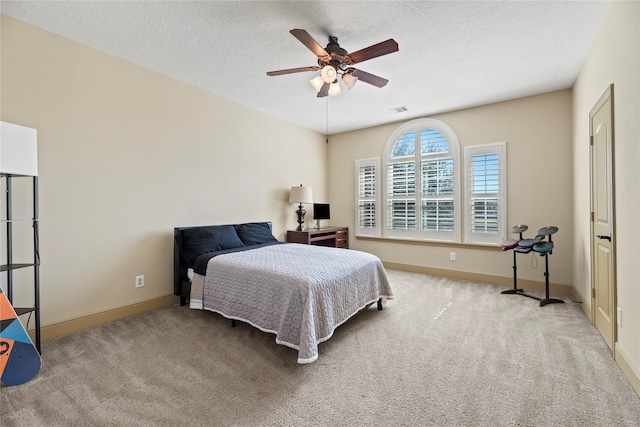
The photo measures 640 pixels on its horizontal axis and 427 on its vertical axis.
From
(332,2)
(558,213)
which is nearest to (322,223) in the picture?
(558,213)

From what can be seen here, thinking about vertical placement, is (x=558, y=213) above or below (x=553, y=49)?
below

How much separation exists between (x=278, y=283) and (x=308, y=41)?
1838mm

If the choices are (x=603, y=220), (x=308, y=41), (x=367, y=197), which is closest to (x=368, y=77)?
(x=308, y=41)

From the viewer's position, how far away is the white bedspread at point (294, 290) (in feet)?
6.94

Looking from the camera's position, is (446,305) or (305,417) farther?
(446,305)

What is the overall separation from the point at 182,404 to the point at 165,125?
9.30 ft

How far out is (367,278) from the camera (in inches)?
113

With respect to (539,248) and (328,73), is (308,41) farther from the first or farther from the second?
(539,248)

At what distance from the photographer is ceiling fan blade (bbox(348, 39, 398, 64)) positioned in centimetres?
209

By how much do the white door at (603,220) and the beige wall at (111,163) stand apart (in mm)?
3911

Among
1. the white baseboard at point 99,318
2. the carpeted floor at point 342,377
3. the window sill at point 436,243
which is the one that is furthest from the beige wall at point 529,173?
the white baseboard at point 99,318

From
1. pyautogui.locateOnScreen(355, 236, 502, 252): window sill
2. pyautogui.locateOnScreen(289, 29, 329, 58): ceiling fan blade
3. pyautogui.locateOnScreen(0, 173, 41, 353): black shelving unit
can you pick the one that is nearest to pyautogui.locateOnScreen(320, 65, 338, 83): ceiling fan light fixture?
pyautogui.locateOnScreen(289, 29, 329, 58): ceiling fan blade

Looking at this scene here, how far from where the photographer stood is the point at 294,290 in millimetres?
2145

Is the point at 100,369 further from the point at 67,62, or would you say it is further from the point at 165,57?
the point at 165,57
